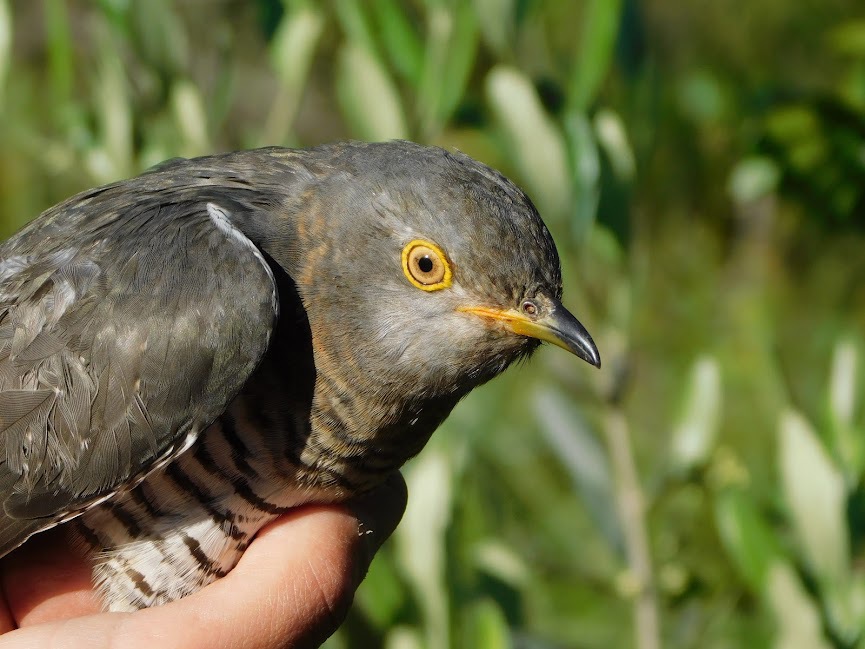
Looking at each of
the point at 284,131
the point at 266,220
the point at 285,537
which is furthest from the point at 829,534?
the point at 284,131

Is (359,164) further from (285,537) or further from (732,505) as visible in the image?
(732,505)

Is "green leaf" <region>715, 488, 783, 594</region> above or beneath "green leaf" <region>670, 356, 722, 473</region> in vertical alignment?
beneath

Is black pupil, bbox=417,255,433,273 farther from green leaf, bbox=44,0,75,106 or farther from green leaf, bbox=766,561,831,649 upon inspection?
green leaf, bbox=44,0,75,106

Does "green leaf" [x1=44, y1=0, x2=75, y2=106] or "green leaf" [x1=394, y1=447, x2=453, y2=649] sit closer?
"green leaf" [x1=394, y1=447, x2=453, y2=649]

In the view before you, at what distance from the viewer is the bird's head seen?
2.32m

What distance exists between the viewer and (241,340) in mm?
2246

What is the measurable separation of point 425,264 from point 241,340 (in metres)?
0.44

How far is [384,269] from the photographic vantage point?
94.0 inches

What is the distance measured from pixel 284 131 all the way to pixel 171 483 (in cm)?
192

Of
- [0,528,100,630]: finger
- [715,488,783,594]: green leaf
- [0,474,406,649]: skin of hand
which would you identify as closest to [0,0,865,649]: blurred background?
[715,488,783,594]: green leaf

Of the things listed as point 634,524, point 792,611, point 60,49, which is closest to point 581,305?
point 634,524

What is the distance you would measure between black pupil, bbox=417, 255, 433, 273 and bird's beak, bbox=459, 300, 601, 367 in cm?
12

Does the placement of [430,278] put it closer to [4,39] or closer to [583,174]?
[583,174]

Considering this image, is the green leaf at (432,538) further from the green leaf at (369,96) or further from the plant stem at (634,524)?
the green leaf at (369,96)
